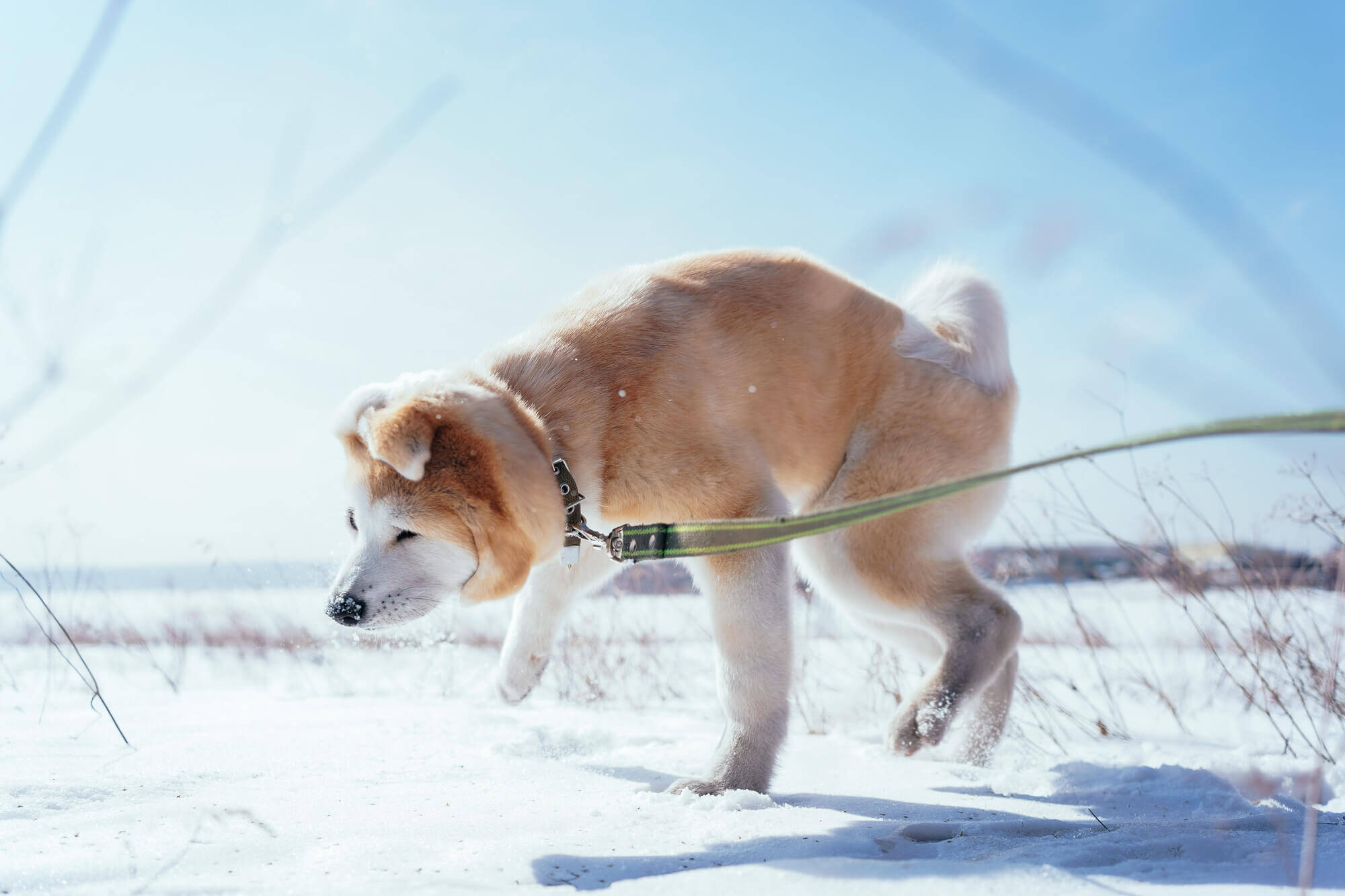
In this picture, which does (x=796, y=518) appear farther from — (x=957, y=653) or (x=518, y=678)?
(x=518, y=678)

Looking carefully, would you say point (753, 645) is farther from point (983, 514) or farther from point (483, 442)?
point (983, 514)

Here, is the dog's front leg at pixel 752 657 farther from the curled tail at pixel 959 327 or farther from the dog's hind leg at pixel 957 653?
the curled tail at pixel 959 327

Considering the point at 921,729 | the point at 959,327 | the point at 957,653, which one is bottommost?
the point at 921,729

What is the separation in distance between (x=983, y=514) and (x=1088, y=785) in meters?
1.01

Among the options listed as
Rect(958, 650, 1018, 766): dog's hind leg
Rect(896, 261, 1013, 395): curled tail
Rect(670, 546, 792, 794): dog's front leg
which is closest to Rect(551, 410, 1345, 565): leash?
Rect(670, 546, 792, 794): dog's front leg

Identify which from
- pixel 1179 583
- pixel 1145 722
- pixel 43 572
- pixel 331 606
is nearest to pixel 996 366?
pixel 1179 583

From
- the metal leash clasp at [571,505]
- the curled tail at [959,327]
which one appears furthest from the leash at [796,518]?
the curled tail at [959,327]

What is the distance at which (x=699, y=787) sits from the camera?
234cm

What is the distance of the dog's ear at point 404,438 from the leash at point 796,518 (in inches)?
14.4

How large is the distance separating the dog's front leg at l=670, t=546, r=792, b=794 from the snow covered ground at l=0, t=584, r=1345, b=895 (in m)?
A: 0.16

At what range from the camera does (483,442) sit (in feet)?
7.41

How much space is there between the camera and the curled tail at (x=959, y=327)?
10.4 feet

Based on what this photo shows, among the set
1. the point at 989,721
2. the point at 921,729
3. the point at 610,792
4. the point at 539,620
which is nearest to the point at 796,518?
the point at 610,792

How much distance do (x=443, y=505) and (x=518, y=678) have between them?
1.11m
